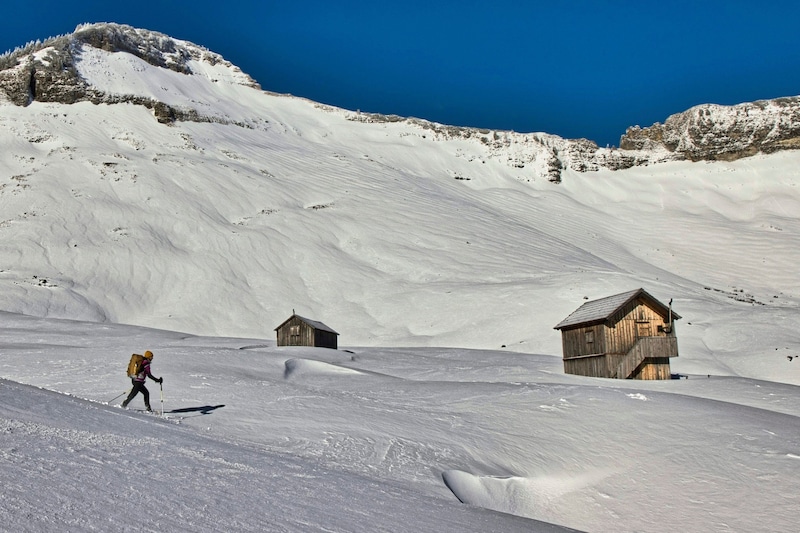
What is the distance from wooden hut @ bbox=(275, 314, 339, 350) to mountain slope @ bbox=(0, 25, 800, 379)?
390 inches

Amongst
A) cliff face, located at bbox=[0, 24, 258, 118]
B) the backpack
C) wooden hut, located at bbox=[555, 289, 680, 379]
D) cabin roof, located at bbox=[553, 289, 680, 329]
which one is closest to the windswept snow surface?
the backpack

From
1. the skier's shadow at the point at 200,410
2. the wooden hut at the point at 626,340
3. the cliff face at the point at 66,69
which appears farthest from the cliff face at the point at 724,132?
the skier's shadow at the point at 200,410

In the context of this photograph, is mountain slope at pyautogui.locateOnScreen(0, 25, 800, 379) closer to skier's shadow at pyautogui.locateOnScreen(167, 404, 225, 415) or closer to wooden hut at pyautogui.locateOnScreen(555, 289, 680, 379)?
wooden hut at pyautogui.locateOnScreen(555, 289, 680, 379)

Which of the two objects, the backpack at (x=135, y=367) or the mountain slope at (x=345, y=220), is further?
the mountain slope at (x=345, y=220)

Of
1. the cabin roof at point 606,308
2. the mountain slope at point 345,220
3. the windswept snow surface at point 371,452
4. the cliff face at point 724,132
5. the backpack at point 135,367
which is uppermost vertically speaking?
the cliff face at point 724,132

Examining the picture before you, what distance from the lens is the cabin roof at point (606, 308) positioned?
3303cm

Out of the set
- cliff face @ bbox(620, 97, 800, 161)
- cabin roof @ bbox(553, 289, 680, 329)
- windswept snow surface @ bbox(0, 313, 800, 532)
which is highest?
cliff face @ bbox(620, 97, 800, 161)

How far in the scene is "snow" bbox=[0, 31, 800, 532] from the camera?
9945mm

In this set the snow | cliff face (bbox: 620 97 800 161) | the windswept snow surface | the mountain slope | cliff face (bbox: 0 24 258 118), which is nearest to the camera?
the windswept snow surface

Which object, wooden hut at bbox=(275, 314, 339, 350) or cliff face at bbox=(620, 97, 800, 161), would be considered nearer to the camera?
wooden hut at bbox=(275, 314, 339, 350)

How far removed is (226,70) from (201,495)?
150 meters

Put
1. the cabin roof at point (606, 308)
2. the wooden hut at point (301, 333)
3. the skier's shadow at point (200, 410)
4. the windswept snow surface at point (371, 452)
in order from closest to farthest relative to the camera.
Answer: the windswept snow surface at point (371, 452) → the skier's shadow at point (200, 410) → the cabin roof at point (606, 308) → the wooden hut at point (301, 333)

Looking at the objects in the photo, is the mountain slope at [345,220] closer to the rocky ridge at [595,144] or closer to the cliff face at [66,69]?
the cliff face at [66,69]

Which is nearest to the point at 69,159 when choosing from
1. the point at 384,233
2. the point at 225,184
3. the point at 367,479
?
the point at 225,184
